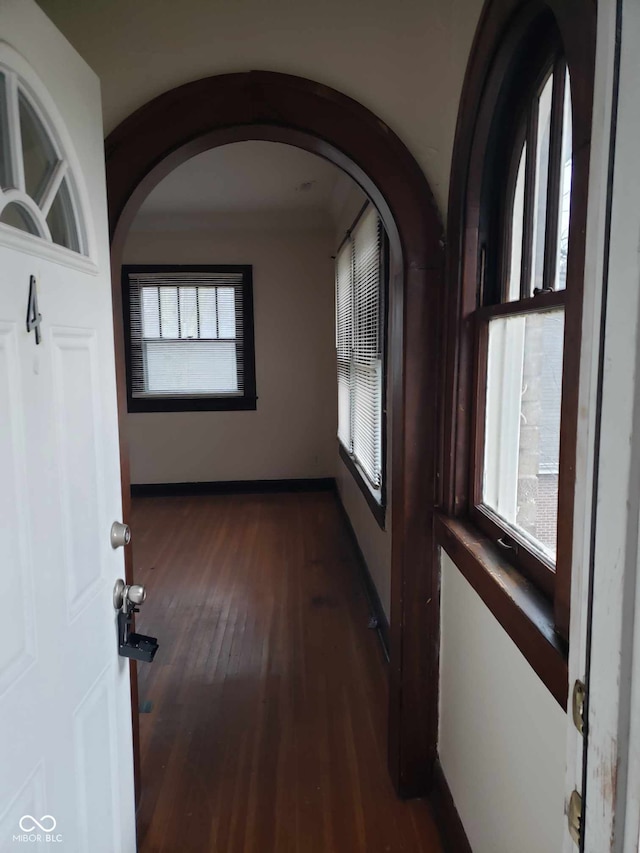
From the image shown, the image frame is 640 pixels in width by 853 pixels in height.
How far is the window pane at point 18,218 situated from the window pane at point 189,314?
444cm

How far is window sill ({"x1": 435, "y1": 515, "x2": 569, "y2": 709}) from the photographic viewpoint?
92cm

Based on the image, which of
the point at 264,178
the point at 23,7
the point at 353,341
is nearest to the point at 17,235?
the point at 23,7

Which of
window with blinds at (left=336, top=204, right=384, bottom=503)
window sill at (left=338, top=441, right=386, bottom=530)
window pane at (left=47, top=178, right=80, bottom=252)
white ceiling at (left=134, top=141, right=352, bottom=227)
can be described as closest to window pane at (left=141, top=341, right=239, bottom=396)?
white ceiling at (left=134, top=141, right=352, bottom=227)

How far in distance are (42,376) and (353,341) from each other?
2.93m

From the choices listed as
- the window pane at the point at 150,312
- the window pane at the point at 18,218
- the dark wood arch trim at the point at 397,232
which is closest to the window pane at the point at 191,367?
the window pane at the point at 150,312

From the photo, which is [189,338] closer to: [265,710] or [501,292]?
[265,710]

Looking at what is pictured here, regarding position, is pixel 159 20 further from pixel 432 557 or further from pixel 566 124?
pixel 432 557

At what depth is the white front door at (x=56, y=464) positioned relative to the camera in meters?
0.81

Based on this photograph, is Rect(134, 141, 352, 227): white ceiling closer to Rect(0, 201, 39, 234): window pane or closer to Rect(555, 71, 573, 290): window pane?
Rect(555, 71, 573, 290): window pane

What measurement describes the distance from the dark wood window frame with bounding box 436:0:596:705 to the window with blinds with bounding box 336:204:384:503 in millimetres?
1149

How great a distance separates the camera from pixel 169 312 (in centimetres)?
522

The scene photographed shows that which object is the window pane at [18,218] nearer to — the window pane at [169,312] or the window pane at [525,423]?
the window pane at [525,423]

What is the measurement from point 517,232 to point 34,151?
1.07 metres

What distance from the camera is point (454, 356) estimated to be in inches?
59.6
